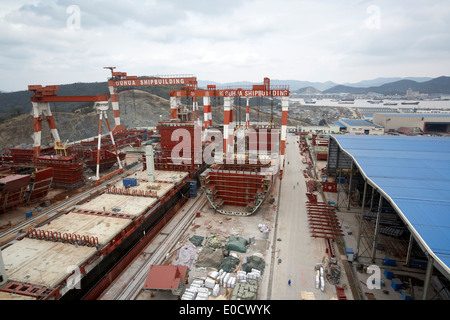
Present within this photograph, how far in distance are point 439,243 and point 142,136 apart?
46.8 meters

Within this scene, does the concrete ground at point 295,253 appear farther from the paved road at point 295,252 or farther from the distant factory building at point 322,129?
the distant factory building at point 322,129

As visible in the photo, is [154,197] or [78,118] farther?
[78,118]

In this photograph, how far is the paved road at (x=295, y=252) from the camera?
1273 centimetres

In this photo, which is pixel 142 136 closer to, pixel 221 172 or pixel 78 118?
pixel 78 118

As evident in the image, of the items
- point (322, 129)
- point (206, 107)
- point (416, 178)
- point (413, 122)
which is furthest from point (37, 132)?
point (413, 122)

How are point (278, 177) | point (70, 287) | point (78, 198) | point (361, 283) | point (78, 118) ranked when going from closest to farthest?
point (70, 287) < point (361, 283) < point (78, 198) < point (278, 177) < point (78, 118)

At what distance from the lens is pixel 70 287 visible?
10.7 m

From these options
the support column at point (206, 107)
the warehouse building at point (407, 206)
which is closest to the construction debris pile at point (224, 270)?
the warehouse building at point (407, 206)

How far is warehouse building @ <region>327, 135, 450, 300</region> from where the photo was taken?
31.3 feet

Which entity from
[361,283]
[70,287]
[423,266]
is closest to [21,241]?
[70,287]

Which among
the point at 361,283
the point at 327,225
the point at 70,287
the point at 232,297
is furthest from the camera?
the point at 327,225

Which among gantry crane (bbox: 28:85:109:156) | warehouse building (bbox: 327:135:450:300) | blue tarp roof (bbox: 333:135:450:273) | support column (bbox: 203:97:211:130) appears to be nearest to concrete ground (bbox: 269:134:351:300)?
warehouse building (bbox: 327:135:450:300)
